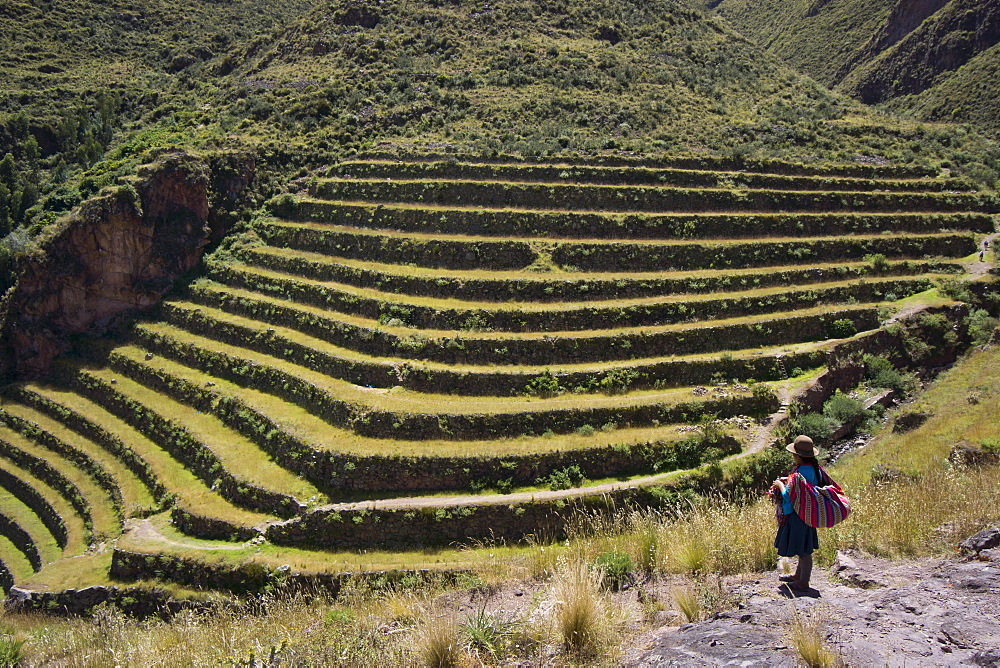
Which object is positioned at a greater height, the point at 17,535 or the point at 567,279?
the point at 567,279

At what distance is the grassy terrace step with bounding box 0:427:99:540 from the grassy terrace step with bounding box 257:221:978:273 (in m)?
15.1

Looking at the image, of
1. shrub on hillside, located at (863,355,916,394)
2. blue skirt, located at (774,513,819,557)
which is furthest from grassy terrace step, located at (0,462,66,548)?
shrub on hillside, located at (863,355,916,394)

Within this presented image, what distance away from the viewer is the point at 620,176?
116 feet

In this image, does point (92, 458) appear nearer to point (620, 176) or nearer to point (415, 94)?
point (620, 176)

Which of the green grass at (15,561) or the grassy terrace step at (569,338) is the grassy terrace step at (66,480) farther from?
the grassy terrace step at (569,338)

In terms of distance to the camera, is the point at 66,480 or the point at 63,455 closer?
the point at 66,480

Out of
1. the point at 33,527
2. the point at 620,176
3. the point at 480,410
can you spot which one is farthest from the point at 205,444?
the point at 620,176

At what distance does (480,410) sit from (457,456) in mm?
2218

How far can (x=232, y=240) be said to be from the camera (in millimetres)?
37156

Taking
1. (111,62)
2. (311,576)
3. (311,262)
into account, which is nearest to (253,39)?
(111,62)

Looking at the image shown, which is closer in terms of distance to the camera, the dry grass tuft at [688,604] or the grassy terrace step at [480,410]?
the dry grass tuft at [688,604]

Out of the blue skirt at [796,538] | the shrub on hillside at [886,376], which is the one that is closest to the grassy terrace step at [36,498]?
the blue skirt at [796,538]

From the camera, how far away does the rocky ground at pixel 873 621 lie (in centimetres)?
639

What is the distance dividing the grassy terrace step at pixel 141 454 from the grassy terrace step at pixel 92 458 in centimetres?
26
